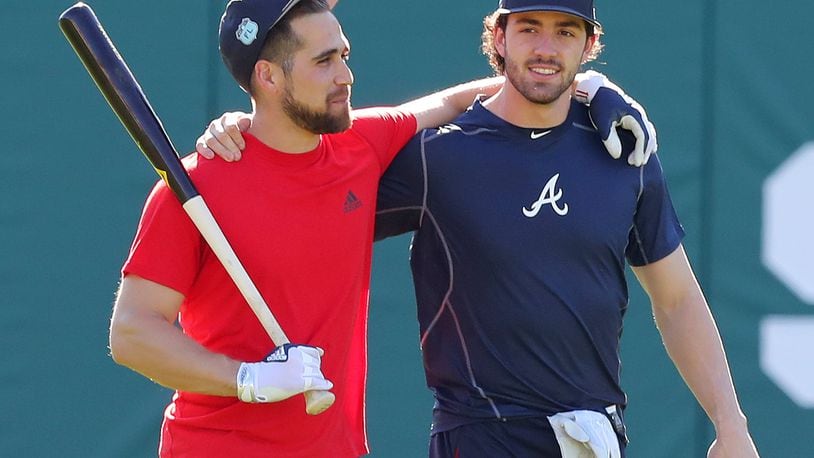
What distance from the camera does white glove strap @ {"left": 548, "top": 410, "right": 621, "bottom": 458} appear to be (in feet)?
12.5

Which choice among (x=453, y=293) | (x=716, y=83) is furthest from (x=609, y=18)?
(x=453, y=293)

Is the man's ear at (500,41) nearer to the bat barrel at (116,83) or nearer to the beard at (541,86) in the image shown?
the beard at (541,86)

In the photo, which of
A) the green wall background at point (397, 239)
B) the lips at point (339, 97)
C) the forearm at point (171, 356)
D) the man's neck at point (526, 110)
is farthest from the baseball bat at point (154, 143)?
the green wall background at point (397, 239)

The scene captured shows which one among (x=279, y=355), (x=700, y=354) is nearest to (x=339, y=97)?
(x=279, y=355)

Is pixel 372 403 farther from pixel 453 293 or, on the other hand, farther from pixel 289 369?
pixel 289 369

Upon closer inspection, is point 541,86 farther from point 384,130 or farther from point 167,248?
point 167,248

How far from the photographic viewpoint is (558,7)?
3865 millimetres

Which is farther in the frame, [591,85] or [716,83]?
[716,83]

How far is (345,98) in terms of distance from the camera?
12.2ft

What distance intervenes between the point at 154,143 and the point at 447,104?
0.94 metres

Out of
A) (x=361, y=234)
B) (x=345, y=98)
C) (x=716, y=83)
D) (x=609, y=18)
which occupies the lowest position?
(x=716, y=83)

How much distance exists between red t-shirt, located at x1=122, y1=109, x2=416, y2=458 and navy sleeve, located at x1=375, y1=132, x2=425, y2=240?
0.79 ft

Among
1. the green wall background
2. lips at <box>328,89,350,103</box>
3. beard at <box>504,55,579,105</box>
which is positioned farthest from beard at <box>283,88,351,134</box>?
the green wall background

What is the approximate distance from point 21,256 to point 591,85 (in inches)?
98.0
